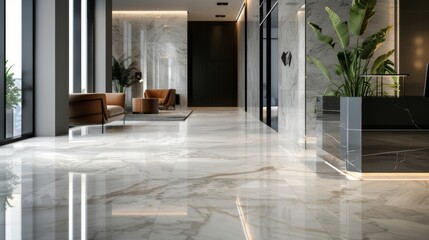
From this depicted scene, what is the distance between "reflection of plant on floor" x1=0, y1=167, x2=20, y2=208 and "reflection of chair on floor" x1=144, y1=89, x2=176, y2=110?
1279cm

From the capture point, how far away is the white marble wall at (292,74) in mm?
7125

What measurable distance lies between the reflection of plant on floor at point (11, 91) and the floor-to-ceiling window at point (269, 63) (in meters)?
4.91

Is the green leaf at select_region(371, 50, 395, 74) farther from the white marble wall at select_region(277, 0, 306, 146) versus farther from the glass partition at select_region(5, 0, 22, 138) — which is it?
the glass partition at select_region(5, 0, 22, 138)

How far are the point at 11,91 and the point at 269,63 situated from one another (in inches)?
235

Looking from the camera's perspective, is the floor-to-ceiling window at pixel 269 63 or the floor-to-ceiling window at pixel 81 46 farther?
the floor-to-ceiling window at pixel 81 46

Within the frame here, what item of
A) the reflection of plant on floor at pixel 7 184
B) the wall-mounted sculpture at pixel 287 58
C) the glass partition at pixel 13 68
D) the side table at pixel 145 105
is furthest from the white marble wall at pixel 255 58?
the reflection of plant on floor at pixel 7 184

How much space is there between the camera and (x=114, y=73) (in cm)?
1828

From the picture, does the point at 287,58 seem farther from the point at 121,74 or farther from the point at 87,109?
the point at 121,74

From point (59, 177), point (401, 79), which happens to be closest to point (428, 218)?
point (59, 177)

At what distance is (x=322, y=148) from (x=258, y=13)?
8393 millimetres

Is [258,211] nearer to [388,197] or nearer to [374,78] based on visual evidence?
[388,197]

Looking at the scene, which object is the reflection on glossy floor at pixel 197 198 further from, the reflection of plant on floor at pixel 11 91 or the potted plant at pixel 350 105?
the reflection of plant on floor at pixel 11 91

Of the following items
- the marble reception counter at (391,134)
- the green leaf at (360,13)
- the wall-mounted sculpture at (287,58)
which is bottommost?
the marble reception counter at (391,134)

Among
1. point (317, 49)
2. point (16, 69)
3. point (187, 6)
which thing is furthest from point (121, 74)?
point (317, 49)
